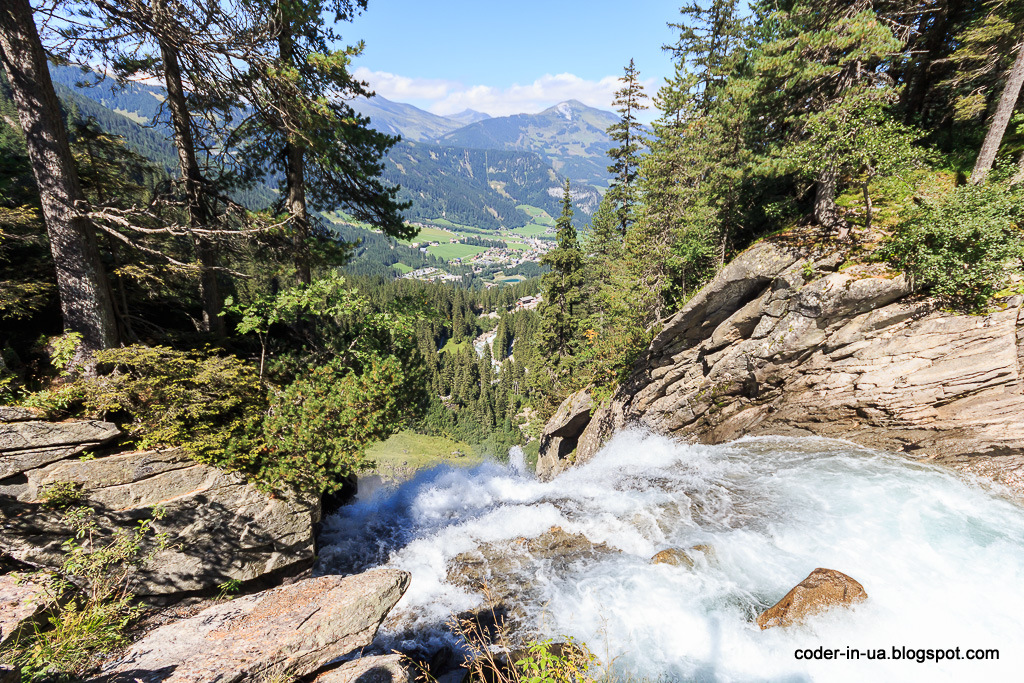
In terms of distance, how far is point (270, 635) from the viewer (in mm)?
7117

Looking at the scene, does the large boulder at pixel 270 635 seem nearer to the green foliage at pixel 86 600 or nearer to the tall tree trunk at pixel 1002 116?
the green foliage at pixel 86 600

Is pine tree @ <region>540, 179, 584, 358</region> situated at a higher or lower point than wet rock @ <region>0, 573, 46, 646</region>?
higher

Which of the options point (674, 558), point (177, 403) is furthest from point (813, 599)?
point (177, 403)

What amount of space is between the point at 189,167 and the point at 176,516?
907cm

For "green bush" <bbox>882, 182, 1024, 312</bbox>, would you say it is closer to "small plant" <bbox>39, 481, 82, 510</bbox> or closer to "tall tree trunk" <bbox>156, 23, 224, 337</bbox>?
"tall tree trunk" <bbox>156, 23, 224, 337</bbox>

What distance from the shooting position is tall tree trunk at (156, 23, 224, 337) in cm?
977

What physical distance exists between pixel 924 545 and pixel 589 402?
16.3 meters

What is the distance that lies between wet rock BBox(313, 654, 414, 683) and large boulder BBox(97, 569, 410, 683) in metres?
0.31

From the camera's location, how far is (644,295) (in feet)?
69.9

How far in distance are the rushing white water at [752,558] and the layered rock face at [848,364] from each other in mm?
837

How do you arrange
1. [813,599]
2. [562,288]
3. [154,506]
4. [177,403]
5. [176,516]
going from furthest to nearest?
1. [562,288]
2. [177,403]
3. [176,516]
4. [154,506]
5. [813,599]

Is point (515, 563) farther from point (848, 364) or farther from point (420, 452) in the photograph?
point (420, 452)

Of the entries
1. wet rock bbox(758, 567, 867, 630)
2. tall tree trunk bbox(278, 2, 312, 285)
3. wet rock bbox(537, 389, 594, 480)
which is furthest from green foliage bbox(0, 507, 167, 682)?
wet rock bbox(537, 389, 594, 480)

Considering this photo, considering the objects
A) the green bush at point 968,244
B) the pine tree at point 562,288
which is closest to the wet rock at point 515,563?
the green bush at point 968,244
